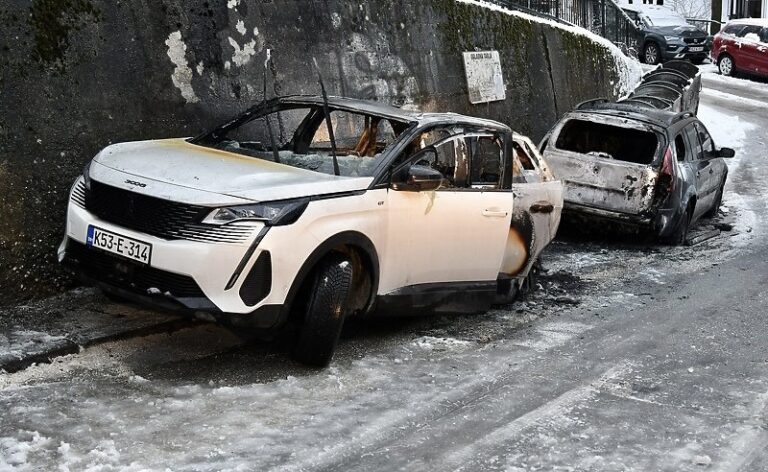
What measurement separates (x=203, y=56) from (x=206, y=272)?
3.98 m

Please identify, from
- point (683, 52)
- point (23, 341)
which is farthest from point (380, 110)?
point (683, 52)

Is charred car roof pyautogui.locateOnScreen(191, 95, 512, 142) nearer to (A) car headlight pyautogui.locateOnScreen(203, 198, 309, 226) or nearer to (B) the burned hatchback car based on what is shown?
(A) car headlight pyautogui.locateOnScreen(203, 198, 309, 226)

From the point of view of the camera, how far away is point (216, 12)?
32.0 feet

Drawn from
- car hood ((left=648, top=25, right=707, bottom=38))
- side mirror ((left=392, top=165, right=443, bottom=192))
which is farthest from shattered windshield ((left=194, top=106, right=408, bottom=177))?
car hood ((left=648, top=25, right=707, bottom=38))

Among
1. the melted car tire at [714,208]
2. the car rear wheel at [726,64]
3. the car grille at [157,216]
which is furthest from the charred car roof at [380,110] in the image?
the car rear wheel at [726,64]

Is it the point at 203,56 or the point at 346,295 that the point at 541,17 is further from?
the point at 346,295

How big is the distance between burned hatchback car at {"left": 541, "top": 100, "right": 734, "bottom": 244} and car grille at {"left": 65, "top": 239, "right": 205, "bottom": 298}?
6686 mm

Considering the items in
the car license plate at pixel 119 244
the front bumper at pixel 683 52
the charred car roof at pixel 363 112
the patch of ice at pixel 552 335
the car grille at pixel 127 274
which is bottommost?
the patch of ice at pixel 552 335

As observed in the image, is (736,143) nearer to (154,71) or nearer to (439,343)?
(154,71)

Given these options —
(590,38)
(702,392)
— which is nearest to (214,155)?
(702,392)

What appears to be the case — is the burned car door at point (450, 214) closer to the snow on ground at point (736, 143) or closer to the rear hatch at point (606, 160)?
the rear hatch at point (606, 160)

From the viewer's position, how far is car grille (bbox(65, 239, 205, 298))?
611 centimetres

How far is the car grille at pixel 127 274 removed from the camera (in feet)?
20.0

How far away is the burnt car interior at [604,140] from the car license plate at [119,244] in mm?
6924
